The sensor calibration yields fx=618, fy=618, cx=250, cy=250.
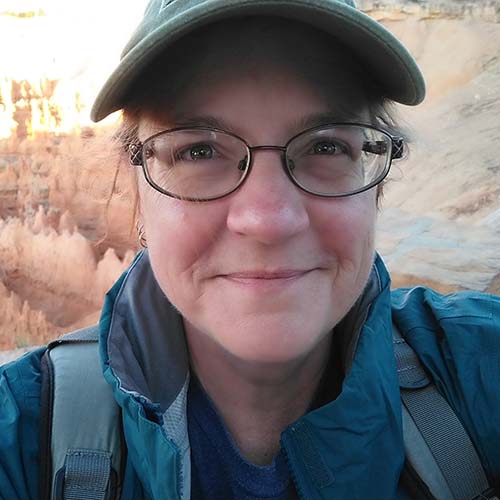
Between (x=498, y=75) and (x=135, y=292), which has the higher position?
(x=498, y=75)

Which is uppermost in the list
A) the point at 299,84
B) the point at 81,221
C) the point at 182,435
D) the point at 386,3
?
the point at 386,3

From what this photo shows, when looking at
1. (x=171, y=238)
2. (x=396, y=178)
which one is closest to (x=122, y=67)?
(x=171, y=238)

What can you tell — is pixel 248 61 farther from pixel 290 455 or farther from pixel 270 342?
pixel 290 455

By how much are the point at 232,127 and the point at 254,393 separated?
489mm

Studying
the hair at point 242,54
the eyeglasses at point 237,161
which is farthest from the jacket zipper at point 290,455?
the hair at point 242,54

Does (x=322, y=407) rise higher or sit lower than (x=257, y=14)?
lower

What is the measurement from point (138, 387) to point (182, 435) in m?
0.11

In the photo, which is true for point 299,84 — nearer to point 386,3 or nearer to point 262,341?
point 262,341

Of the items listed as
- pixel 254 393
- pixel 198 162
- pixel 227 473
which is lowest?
pixel 227 473

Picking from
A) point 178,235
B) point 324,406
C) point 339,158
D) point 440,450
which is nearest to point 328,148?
point 339,158

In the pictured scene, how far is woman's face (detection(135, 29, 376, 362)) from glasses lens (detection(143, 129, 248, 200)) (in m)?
0.02

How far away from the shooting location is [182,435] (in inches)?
40.6

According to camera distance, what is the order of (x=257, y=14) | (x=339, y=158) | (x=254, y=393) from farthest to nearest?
1. (x=254, y=393)
2. (x=339, y=158)
3. (x=257, y=14)

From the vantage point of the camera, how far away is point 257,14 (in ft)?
2.89
